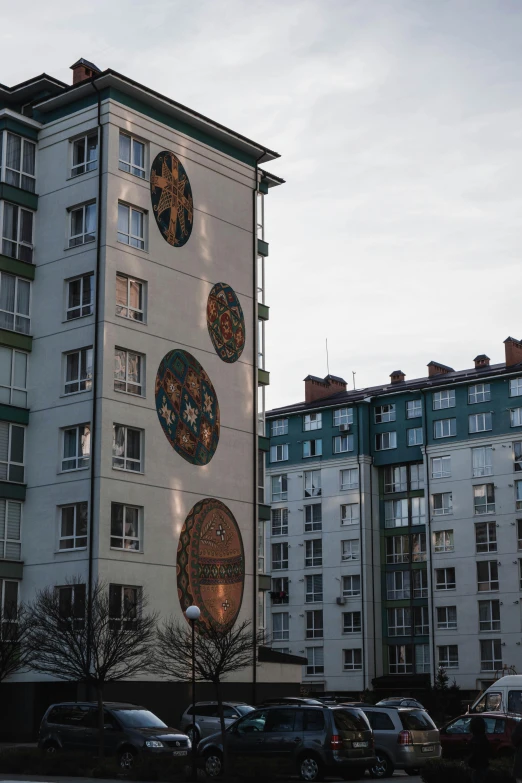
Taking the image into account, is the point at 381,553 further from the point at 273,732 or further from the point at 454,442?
the point at 273,732

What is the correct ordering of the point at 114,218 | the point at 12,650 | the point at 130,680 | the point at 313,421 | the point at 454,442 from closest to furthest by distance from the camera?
the point at 12,650 < the point at 130,680 < the point at 114,218 < the point at 454,442 < the point at 313,421

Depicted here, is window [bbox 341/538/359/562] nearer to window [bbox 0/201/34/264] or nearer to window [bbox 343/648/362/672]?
window [bbox 343/648/362/672]

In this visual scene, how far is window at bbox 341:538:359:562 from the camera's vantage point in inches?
3132

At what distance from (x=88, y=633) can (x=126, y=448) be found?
9.87 m

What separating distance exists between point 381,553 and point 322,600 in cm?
542

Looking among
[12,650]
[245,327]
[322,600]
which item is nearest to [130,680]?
[12,650]

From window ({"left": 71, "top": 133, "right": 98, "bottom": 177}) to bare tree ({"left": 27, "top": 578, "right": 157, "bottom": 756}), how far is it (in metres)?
15.8

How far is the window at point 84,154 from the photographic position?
143ft

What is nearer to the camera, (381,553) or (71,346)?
(71,346)

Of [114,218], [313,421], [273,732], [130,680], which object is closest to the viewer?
[273,732]

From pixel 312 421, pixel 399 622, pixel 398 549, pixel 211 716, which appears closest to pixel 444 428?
pixel 398 549

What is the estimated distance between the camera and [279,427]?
8688cm

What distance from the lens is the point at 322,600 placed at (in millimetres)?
80562

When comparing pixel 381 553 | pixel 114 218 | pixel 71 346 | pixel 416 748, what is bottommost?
pixel 416 748
